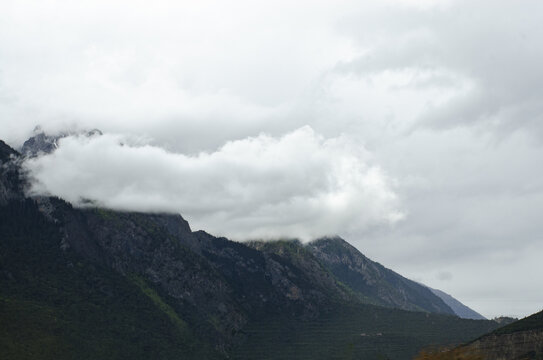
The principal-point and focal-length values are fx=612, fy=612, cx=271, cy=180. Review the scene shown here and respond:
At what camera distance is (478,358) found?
42906mm

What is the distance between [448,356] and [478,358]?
2.02 metres

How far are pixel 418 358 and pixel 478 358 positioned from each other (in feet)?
13.5

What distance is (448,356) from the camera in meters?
43.5

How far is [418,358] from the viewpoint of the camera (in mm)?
43969

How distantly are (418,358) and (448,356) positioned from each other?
82.4 inches
